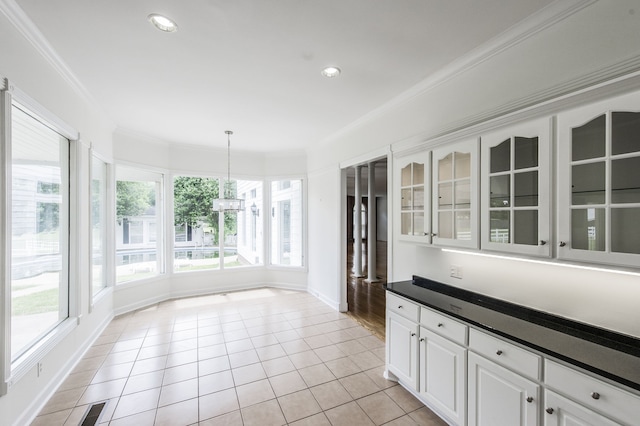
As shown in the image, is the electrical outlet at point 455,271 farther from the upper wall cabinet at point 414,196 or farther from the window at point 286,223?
the window at point 286,223

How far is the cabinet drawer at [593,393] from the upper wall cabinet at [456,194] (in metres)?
0.89

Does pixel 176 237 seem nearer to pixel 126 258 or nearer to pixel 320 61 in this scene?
pixel 126 258

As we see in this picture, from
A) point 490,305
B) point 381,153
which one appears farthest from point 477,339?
point 381,153

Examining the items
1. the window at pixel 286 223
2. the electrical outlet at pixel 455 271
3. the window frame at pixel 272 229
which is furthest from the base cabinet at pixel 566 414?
the window at pixel 286 223

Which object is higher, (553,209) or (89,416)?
(553,209)

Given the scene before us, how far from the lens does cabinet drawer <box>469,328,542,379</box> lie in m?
1.60

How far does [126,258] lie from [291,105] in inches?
148

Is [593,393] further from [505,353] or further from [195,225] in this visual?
[195,225]

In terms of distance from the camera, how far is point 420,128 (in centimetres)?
299

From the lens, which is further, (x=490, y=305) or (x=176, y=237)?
(x=176, y=237)

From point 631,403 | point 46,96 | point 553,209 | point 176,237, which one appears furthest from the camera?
point 176,237

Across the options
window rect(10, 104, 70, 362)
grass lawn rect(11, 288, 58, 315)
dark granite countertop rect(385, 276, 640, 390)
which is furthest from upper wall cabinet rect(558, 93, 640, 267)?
grass lawn rect(11, 288, 58, 315)

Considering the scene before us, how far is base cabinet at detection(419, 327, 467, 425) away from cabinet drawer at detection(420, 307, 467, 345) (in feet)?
0.14

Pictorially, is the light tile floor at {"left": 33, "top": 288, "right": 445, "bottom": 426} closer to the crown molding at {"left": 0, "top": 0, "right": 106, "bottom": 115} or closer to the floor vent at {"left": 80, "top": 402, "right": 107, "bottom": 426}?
the floor vent at {"left": 80, "top": 402, "right": 107, "bottom": 426}
